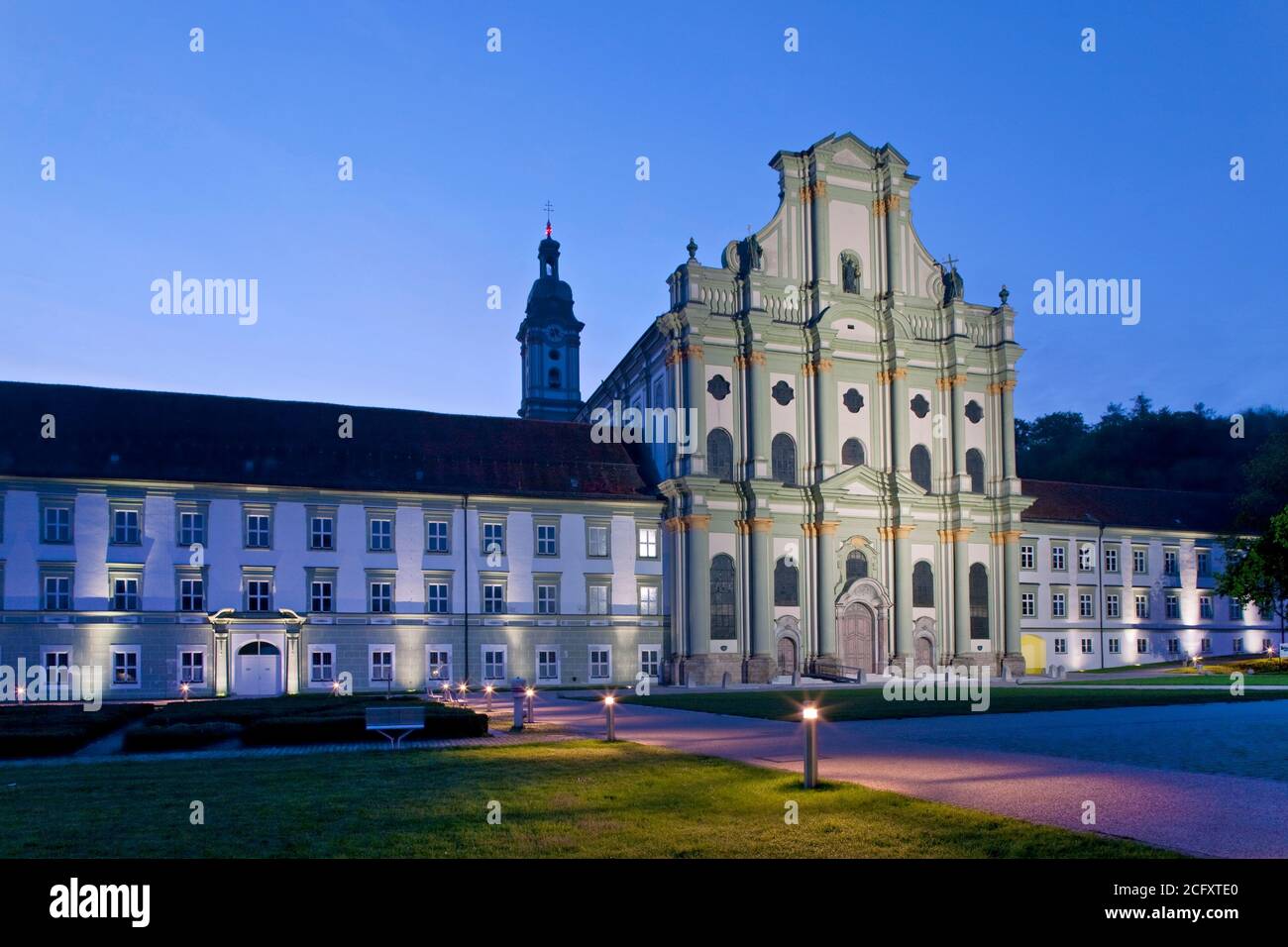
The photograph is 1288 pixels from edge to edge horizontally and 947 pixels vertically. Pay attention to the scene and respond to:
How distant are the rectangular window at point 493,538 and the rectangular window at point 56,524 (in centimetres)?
1605

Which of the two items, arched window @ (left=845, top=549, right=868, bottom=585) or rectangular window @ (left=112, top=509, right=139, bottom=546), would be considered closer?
rectangular window @ (left=112, top=509, right=139, bottom=546)

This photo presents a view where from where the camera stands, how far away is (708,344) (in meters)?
50.4

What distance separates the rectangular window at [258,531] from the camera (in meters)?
43.8

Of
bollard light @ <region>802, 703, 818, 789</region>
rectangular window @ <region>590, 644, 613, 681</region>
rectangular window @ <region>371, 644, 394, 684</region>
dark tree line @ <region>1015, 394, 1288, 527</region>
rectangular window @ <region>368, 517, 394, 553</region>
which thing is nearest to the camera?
bollard light @ <region>802, 703, 818, 789</region>

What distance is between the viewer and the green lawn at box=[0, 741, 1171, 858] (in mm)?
10000

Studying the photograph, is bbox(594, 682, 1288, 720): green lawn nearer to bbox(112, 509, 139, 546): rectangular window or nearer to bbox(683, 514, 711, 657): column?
bbox(683, 514, 711, 657): column

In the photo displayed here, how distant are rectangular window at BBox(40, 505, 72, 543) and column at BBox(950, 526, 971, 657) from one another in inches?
1531

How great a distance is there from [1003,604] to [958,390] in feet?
35.9

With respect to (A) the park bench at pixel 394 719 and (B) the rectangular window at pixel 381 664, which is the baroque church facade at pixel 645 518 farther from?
(A) the park bench at pixel 394 719

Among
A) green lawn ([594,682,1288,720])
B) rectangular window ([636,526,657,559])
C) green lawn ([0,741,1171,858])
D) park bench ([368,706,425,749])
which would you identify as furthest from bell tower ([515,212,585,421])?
green lawn ([0,741,1171,858])

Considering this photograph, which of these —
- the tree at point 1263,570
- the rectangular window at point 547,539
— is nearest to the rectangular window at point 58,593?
the rectangular window at point 547,539

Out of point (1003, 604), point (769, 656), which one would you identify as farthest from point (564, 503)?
point (1003, 604)

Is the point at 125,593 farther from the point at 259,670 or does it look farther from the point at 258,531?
the point at 259,670
